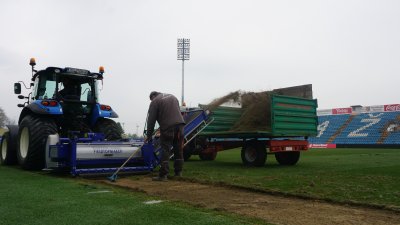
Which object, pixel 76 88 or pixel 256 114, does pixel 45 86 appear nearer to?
pixel 76 88

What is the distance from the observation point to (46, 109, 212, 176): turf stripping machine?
702cm

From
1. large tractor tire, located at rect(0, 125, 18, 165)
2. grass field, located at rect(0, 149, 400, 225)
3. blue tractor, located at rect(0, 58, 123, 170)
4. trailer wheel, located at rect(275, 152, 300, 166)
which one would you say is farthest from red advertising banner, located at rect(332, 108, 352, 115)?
large tractor tire, located at rect(0, 125, 18, 165)

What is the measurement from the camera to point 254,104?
10.2 meters

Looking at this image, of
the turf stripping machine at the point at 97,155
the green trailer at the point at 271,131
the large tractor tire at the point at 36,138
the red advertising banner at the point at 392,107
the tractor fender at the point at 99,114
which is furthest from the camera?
the red advertising banner at the point at 392,107

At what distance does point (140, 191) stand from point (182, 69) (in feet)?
107

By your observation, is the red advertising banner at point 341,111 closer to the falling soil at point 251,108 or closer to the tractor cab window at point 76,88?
the falling soil at point 251,108

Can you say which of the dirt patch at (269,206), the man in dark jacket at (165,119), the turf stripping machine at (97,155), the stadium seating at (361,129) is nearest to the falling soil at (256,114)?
the turf stripping machine at (97,155)

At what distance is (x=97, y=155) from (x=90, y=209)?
329cm

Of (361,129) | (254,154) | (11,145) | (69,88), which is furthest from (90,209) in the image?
(361,129)

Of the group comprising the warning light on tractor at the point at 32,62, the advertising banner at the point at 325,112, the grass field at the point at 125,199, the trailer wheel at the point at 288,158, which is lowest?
the grass field at the point at 125,199

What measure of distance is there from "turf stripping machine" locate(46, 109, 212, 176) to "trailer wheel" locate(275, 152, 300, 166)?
412cm

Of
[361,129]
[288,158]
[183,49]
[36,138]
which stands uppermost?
[183,49]

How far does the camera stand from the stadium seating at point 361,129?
3045cm

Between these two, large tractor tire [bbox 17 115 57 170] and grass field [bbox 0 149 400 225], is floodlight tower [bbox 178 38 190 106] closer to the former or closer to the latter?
large tractor tire [bbox 17 115 57 170]
